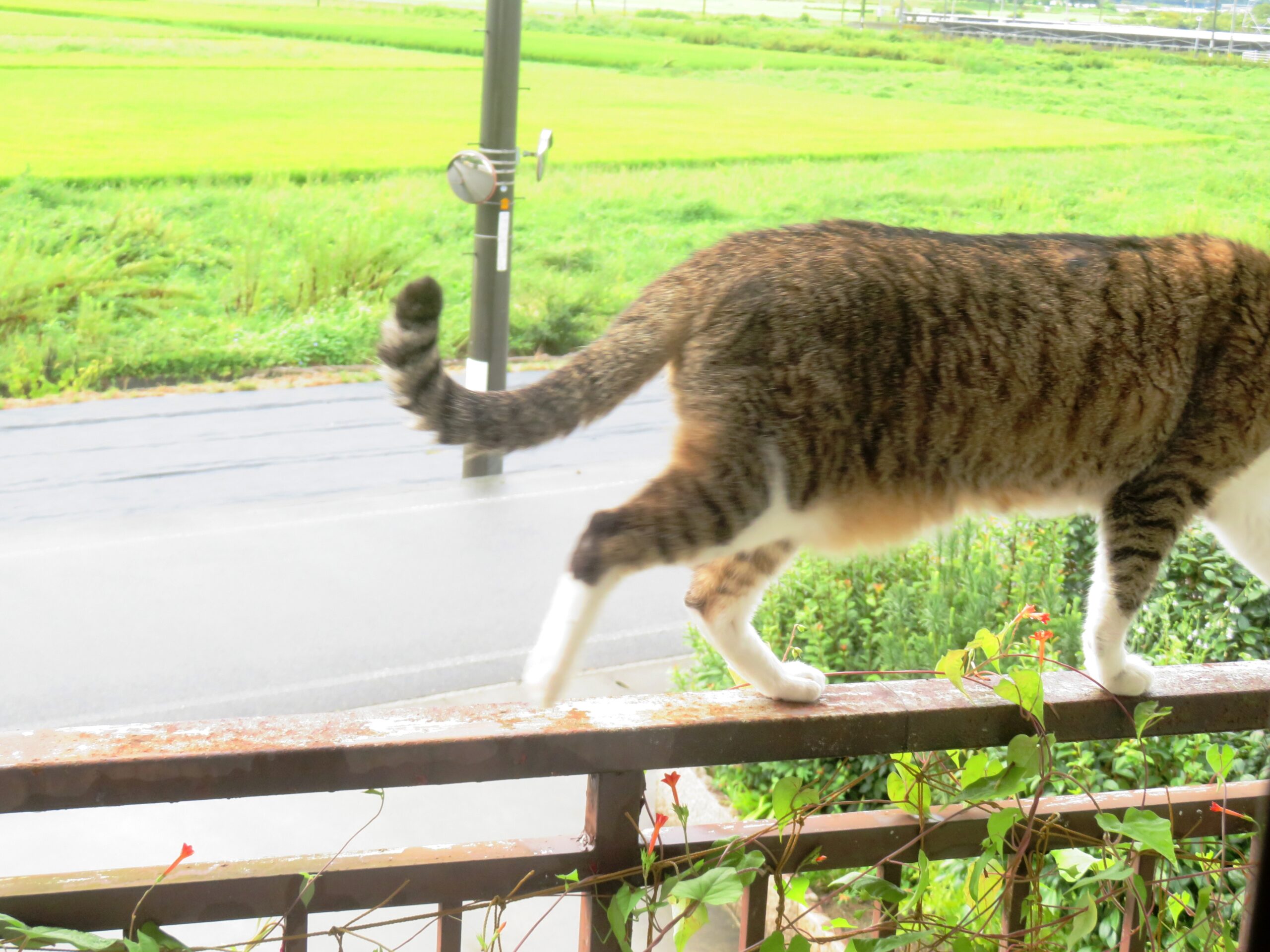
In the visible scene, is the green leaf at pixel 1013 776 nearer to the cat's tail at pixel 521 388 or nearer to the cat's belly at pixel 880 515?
the cat's belly at pixel 880 515

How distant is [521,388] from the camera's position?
98 centimetres

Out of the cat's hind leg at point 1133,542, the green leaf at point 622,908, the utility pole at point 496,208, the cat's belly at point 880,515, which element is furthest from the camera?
the utility pole at point 496,208

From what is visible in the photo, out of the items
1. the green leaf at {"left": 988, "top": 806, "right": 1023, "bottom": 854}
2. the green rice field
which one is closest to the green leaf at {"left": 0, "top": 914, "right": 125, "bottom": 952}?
the green leaf at {"left": 988, "top": 806, "right": 1023, "bottom": 854}

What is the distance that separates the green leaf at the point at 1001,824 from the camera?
0.76 meters

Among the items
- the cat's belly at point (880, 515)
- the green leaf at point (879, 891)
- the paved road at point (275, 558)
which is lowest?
the paved road at point (275, 558)

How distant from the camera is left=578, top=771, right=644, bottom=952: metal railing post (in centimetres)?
76

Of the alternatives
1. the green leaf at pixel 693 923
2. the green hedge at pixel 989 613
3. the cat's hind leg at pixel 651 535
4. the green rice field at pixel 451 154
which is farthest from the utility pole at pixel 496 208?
the green leaf at pixel 693 923

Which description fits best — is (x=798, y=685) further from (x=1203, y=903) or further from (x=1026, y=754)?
(x=1203, y=903)

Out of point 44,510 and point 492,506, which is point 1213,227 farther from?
point 44,510

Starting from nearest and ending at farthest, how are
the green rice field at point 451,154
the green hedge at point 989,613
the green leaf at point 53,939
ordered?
the green leaf at point 53,939, the green hedge at point 989,613, the green rice field at point 451,154

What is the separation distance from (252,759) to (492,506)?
3.24 m

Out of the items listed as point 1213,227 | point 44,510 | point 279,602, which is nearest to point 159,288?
point 44,510

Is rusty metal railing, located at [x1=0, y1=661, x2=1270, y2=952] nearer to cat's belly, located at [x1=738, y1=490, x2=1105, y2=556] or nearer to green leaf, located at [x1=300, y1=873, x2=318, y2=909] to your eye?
green leaf, located at [x1=300, y1=873, x2=318, y2=909]

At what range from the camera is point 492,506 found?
3.91 m
